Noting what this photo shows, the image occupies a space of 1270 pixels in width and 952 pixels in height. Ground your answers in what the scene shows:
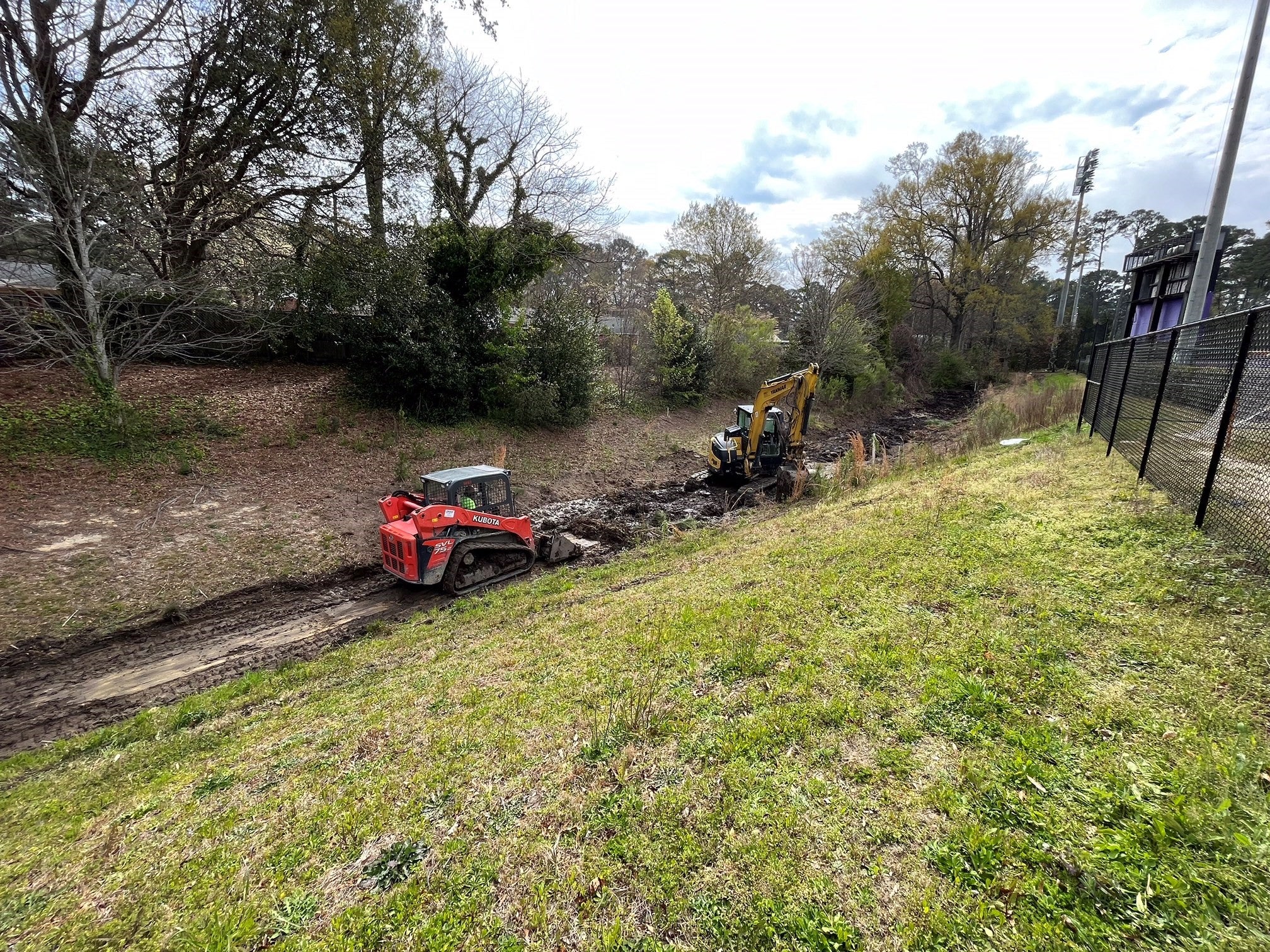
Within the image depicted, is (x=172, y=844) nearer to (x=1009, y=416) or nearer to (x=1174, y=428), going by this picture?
(x=1174, y=428)

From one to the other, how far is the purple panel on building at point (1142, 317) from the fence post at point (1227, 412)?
64.5 ft

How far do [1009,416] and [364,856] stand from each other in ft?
59.9

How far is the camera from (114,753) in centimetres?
482

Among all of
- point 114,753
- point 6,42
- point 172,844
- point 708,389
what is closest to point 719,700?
point 172,844

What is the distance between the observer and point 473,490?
9.26 m

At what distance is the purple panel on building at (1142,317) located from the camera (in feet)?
60.4

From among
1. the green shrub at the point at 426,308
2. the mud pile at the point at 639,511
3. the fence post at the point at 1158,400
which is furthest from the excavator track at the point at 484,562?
the fence post at the point at 1158,400

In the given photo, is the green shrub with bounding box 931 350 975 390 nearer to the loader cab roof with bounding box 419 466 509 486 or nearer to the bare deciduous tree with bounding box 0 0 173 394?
the loader cab roof with bounding box 419 466 509 486

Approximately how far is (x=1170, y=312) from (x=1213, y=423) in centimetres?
1873

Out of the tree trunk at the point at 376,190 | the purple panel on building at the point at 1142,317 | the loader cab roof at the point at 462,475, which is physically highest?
the tree trunk at the point at 376,190

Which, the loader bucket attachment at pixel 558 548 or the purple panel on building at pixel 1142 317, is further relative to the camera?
the purple panel on building at pixel 1142 317

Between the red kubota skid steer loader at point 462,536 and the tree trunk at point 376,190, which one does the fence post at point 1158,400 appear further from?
the tree trunk at point 376,190

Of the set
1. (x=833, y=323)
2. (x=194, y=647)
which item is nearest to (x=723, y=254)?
(x=833, y=323)

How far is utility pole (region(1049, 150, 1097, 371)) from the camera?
34781 mm
